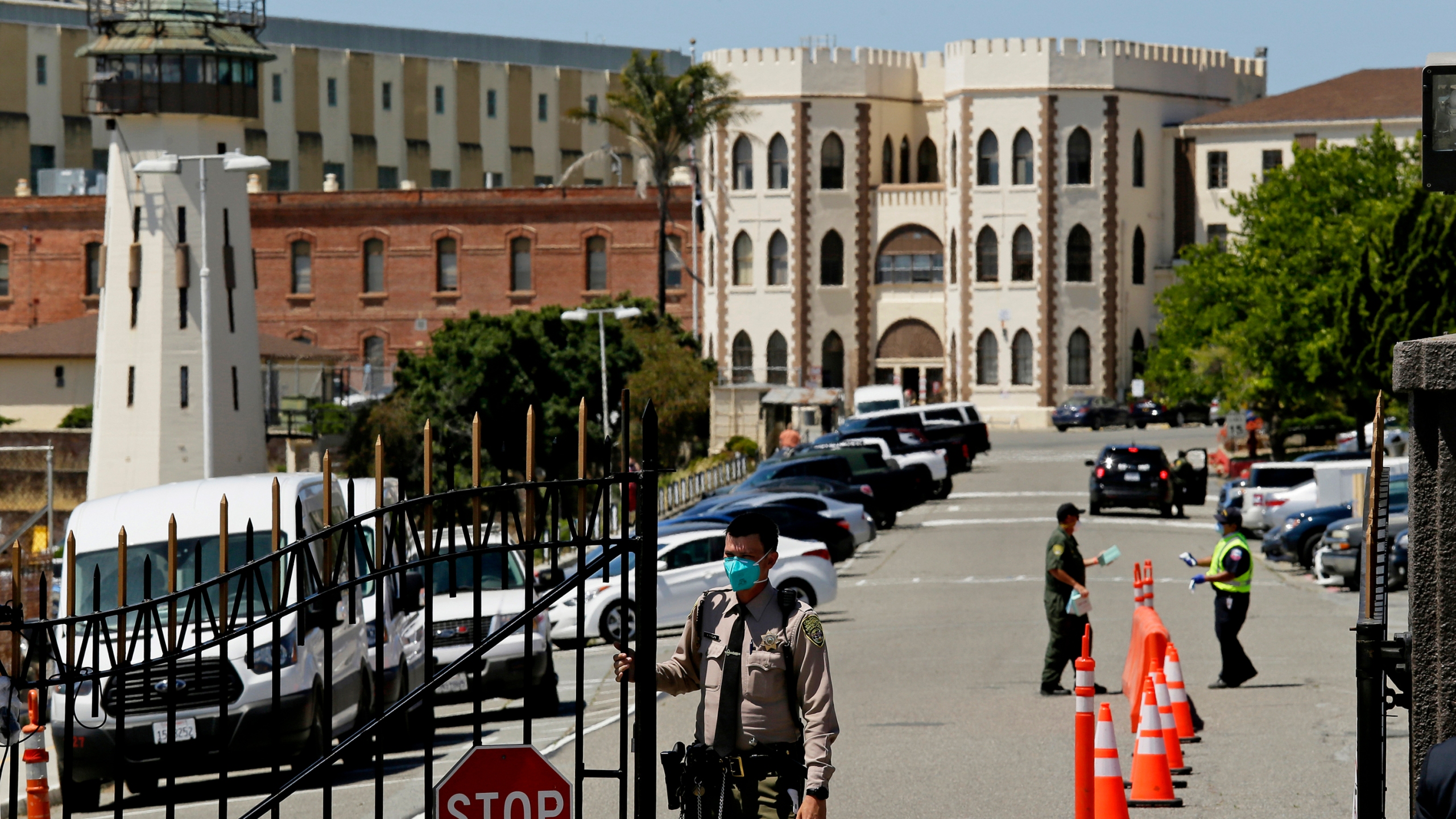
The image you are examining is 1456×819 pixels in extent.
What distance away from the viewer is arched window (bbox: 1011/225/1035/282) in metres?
82.0

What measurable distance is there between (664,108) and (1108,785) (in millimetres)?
61489

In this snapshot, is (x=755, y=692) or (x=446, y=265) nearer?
(x=755, y=692)

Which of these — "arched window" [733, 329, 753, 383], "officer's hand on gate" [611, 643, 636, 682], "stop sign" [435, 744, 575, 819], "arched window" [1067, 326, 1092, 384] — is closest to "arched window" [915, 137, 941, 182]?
"arched window" [1067, 326, 1092, 384]

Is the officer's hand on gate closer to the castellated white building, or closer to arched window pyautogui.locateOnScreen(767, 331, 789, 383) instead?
the castellated white building

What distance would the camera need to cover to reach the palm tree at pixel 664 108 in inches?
2756

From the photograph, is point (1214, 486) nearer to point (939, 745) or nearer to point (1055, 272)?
point (1055, 272)

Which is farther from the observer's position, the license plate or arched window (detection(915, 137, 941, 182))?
arched window (detection(915, 137, 941, 182))

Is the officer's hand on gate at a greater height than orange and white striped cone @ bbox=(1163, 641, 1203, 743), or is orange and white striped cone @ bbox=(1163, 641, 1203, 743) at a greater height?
the officer's hand on gate

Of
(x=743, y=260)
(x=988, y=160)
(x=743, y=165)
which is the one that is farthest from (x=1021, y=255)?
(x=743, y=165)

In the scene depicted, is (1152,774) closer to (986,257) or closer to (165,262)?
(165,262)

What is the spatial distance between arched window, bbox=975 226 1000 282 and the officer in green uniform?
66646 mm

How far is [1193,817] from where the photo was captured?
11148mm

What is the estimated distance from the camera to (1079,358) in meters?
81.8

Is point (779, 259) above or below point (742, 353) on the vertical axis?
above
